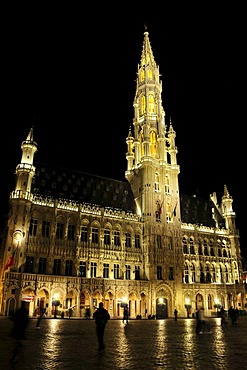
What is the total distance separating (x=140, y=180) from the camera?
59.1m

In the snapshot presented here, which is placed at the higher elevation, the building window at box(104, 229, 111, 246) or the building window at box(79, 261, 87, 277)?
the building window at box(104, 229, 111, 246)

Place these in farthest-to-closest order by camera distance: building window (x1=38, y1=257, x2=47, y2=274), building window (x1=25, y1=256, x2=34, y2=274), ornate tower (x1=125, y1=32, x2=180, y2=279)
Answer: ornate tower (x1=125, y1=32, x2=180, y2=279) → building window (x1=38, y1=257, x2=47, y2=274) → building window (x1=25, y1=256, x2=34, y2=274)

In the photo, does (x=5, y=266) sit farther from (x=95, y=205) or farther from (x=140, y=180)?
(x=140, y=180)

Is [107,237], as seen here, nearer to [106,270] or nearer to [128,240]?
[128,240]

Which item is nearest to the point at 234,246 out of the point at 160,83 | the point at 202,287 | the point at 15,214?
the point at 202,287

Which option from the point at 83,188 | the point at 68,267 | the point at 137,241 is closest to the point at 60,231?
the point at 68,267

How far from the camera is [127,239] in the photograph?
52.4 metres

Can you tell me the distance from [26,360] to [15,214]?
3492 centimetres

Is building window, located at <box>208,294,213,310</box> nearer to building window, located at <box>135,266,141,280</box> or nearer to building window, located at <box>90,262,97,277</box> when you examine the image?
building window, located at <box>135,266,141,280</box>

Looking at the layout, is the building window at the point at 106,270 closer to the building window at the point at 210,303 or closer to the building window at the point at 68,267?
the building window at the point at 68,267

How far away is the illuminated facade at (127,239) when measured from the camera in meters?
42.8

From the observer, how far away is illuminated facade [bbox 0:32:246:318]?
42.8 m

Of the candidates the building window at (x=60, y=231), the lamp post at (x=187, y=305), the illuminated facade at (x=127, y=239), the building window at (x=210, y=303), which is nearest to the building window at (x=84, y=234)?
the illuminated facade at (x=127, y=239)

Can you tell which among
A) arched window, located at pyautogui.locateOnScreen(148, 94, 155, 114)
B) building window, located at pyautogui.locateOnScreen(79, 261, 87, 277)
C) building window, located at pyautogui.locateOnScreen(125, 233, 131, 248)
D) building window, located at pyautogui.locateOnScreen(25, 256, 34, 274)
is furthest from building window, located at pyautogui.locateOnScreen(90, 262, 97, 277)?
arched window, located at pyautogui.locateOnScreen(148, 94, 155, 114)
